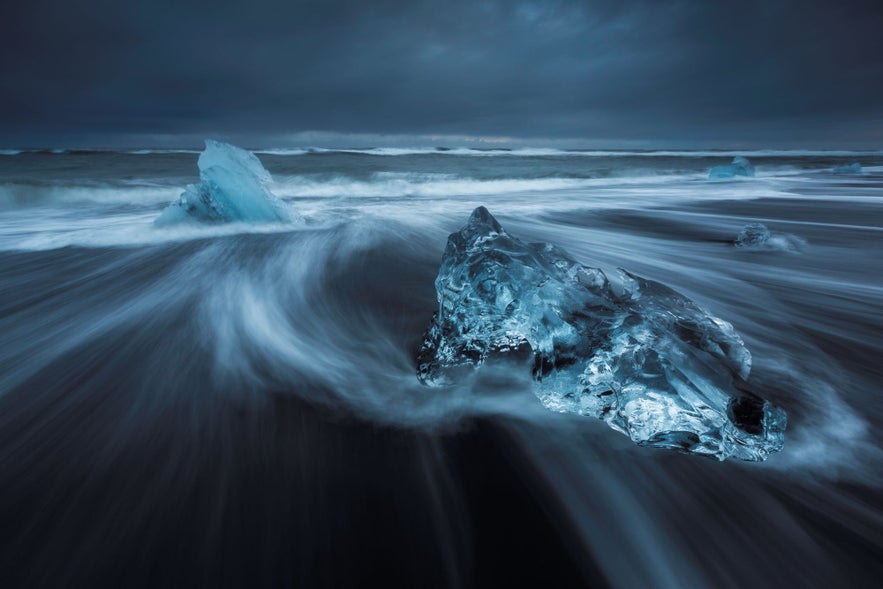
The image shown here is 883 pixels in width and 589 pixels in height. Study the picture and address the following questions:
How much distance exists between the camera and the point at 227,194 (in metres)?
5.46

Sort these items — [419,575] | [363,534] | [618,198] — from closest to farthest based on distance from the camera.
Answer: [419,575] → [363,534] → [618,198]

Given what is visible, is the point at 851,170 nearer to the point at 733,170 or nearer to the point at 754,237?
the point at 733,170

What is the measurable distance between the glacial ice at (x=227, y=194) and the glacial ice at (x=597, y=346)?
4.31 meters

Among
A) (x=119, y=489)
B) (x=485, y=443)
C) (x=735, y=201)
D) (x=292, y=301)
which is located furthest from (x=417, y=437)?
(x=735, y=201)

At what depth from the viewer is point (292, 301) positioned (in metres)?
3.23

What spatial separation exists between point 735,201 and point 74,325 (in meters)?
11.6

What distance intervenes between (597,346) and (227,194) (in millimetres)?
5540

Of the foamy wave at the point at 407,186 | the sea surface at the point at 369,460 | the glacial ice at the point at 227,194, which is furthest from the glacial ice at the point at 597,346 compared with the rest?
the foamy wave at the point at 407,186

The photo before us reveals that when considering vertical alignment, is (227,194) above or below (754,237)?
above

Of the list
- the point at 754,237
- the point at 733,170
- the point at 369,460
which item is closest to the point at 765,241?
the point at 754,237

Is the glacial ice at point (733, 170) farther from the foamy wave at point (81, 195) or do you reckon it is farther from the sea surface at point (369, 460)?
the foamy wave at point (81, 195)

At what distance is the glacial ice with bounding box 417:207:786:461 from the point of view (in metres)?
1.30

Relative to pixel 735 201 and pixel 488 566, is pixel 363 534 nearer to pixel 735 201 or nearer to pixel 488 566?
A: pixel 488 566

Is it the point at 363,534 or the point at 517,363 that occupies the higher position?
the point at 517,363
